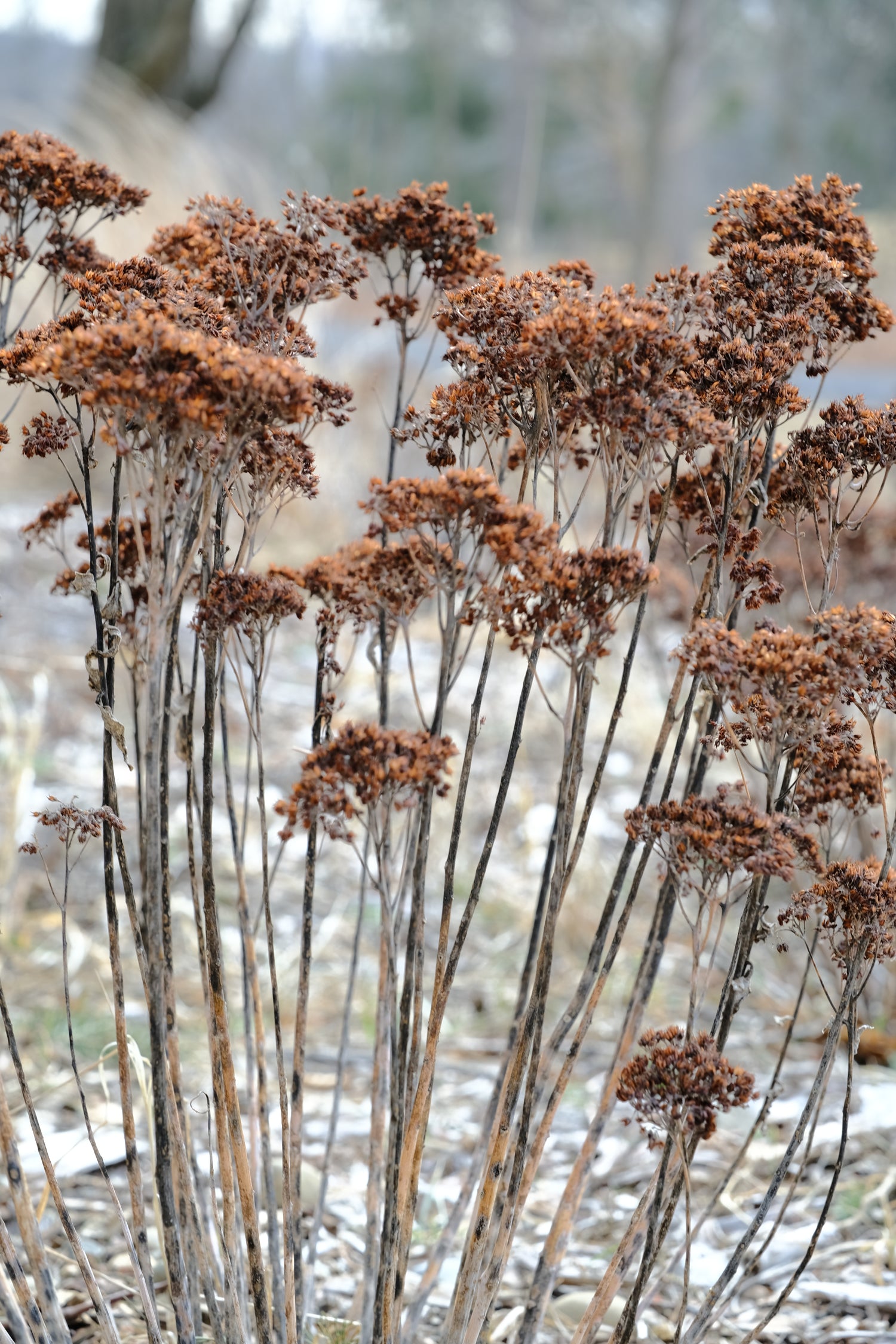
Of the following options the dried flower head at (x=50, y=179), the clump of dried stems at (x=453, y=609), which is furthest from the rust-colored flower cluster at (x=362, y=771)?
the dried flower head at (x=50, y=179)

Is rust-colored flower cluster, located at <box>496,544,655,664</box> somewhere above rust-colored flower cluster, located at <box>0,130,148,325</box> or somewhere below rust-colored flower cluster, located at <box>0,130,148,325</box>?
below

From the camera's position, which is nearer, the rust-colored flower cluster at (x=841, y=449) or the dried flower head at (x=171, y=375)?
the dried flower head at (x=171, y=375)

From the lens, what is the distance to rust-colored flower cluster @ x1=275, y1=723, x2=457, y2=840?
3.81ft

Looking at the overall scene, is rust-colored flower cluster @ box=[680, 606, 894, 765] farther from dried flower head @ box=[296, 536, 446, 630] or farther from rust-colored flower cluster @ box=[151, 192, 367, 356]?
rust-colored flower cluster @ box=[151, 192, 367, 356]

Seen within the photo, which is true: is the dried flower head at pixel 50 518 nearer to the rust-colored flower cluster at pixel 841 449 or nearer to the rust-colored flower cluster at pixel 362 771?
the rust-colored flower cluster at pixel 362 771

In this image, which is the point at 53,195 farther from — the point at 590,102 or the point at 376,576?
the point at 590,102

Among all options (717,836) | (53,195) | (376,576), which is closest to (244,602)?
(376,576)

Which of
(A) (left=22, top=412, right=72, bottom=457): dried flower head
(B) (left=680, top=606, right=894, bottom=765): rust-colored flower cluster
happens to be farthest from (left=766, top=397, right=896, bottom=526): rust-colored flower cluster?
(A) (left=22, top=412, right=72, bottom=457): dried flower head

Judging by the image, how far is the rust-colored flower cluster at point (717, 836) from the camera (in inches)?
48.3

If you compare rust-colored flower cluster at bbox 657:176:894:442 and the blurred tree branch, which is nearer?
rust-colored flower cluster at bbox 657:176:894:442

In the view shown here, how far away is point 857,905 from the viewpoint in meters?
1.38

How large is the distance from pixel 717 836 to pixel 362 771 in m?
0.37

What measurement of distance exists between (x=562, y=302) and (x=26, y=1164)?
83.2 inches

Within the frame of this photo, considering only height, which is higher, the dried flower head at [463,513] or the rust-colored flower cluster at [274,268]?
the rust-colored flower cluster at [274,268]
